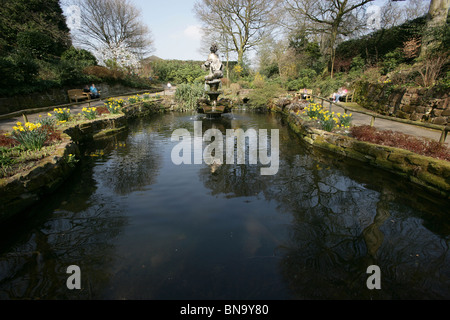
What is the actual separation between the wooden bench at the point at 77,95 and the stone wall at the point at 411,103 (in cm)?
1677

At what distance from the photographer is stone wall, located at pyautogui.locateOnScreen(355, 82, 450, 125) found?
7.65m

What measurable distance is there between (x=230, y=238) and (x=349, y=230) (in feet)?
6.23

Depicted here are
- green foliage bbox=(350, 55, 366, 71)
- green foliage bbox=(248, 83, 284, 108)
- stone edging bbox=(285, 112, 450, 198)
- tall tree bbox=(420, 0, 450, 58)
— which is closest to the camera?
stone edging bbox=(285, 112, 450, 198)

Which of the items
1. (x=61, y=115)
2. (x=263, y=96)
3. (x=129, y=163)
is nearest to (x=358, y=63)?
(x=263, y=96)

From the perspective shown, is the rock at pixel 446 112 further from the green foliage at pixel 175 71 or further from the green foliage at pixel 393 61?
the green foliage at pixel 175 71

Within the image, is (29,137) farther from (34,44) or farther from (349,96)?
(349,96)

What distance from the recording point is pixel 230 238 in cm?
326

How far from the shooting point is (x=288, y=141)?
8641mm

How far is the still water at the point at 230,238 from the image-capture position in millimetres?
2494

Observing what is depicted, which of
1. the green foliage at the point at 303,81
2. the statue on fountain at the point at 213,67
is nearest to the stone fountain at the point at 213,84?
the statue on fountain at the point at 213,67

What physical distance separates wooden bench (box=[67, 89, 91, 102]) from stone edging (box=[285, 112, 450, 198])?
14193mm

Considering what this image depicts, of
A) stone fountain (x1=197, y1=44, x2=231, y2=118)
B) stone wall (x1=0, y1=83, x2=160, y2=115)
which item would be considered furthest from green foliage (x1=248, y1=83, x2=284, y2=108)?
stone wall (x1=0, y1=83, x2=160, y2=115)

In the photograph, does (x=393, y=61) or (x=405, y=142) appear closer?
(x=405, y=142)

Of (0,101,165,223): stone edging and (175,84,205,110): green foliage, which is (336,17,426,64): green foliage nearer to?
(175,84,205,110): green foliage
